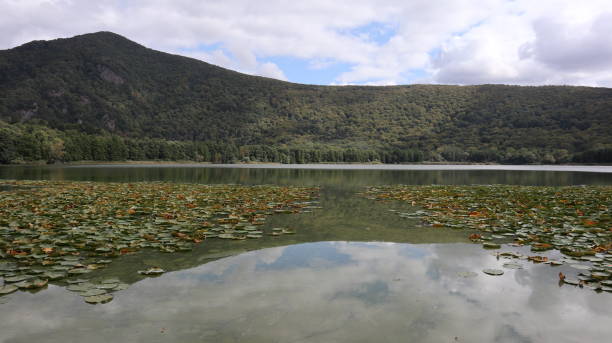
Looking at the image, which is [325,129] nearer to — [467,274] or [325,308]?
[467,274]

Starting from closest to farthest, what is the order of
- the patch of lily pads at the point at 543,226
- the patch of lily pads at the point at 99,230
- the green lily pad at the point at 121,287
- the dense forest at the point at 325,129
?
the green lily pad at the point at 121,287 → the patch of lily pads at the point at 99,230 → the patch of lily pads at the point at 543,226 → the dense forest at the point at 325,129

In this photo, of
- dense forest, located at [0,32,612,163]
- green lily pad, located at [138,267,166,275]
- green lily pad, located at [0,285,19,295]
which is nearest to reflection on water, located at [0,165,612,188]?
green lily pad, located at [138,267,166,275]

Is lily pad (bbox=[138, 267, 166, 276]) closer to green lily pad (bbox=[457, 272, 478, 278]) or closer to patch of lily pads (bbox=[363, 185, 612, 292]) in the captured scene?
green lily pad (bbox=[457, 272, 478, 278])

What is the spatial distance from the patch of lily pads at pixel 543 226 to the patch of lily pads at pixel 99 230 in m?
5.36

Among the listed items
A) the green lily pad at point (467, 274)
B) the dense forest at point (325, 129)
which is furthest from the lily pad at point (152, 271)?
the dense forest at point (325, 129)

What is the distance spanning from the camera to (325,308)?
17.4ft

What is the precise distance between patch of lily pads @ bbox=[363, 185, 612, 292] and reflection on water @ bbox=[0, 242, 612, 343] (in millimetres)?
650

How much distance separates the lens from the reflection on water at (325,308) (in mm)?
4508

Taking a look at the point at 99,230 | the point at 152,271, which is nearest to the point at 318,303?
the point at 152,271

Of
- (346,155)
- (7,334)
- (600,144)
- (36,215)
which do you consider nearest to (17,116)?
(346,155)

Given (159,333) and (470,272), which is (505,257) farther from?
(159,333)

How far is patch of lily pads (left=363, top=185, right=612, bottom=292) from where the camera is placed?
290 inches

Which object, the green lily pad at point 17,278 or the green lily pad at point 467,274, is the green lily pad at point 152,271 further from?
the green lily pad at point 467,274

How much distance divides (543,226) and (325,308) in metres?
9.22
